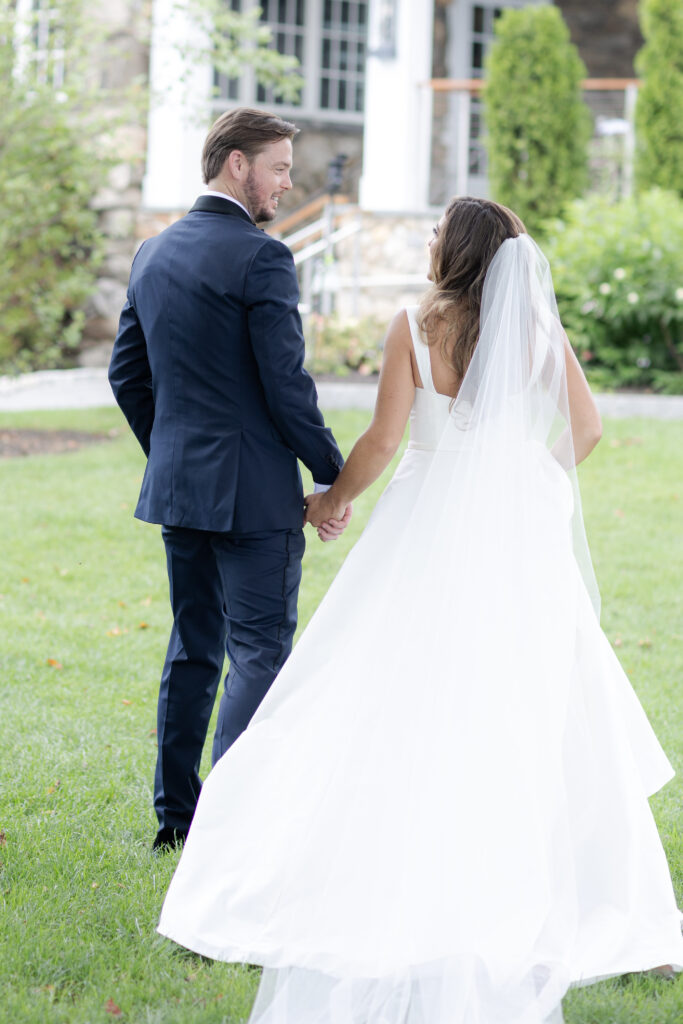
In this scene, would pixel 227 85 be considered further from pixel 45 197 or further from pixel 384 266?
pixel 45 197

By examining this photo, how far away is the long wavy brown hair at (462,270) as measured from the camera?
2738mm

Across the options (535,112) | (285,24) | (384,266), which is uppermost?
(285,24)

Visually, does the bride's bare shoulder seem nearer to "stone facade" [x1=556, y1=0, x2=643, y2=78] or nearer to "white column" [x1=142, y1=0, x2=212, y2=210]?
"white column" [x1=142, y1=0, x2=212, y2=210]

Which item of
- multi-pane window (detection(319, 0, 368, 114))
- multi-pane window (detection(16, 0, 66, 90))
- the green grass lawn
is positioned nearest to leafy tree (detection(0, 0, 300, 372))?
multi-pane window (detection(16, 0, 66, 90))

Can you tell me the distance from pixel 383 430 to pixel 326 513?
37 centimetres

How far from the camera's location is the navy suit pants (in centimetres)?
301

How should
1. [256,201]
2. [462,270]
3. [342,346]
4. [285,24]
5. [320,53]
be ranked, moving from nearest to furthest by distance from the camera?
[462,270] → [256,201] → [342,346] → [285,24] → [320,53]

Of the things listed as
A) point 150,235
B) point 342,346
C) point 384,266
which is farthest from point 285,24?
point 342,346

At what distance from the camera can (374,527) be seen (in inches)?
112

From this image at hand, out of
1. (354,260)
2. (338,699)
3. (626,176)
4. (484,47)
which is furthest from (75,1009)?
(484,47)

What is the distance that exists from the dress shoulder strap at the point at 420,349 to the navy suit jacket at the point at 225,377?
0.29 metres

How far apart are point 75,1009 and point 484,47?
47.4 feet

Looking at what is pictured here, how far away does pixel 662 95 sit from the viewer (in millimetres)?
11898

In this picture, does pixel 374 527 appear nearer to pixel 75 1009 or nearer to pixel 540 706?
pixel 540 706
